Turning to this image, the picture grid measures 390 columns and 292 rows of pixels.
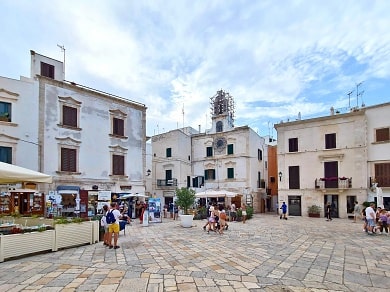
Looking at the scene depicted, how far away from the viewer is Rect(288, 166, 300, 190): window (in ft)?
85.0

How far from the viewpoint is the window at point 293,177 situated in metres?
25.9

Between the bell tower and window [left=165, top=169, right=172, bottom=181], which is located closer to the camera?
window [left=165, top=169, right=172, bottom=181]

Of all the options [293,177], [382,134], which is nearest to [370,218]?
[382,134]

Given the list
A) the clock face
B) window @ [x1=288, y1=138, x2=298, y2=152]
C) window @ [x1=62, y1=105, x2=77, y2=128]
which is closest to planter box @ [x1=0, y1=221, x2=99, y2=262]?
window @ [x1=62, y1=105, x2=77, y2=128]

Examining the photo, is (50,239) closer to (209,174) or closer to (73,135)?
(73,135)

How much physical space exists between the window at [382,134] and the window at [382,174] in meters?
1.81

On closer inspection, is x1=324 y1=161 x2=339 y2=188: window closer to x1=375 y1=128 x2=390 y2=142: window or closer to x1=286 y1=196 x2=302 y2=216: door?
x1=286 y1=196 x2=302 y2=216: door

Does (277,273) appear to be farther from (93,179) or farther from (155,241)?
(93,179)

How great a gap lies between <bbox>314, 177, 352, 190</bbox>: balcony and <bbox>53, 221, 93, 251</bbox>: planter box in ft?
63.6

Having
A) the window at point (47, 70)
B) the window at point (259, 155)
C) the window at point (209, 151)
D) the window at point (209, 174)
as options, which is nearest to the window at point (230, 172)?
the window at point (209, 174)

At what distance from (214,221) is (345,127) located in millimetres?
15532

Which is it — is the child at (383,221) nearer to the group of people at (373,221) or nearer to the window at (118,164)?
the group of people at (373,221)

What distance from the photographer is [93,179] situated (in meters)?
20.4

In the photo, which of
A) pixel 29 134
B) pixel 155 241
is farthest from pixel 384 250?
pixel 29 134
